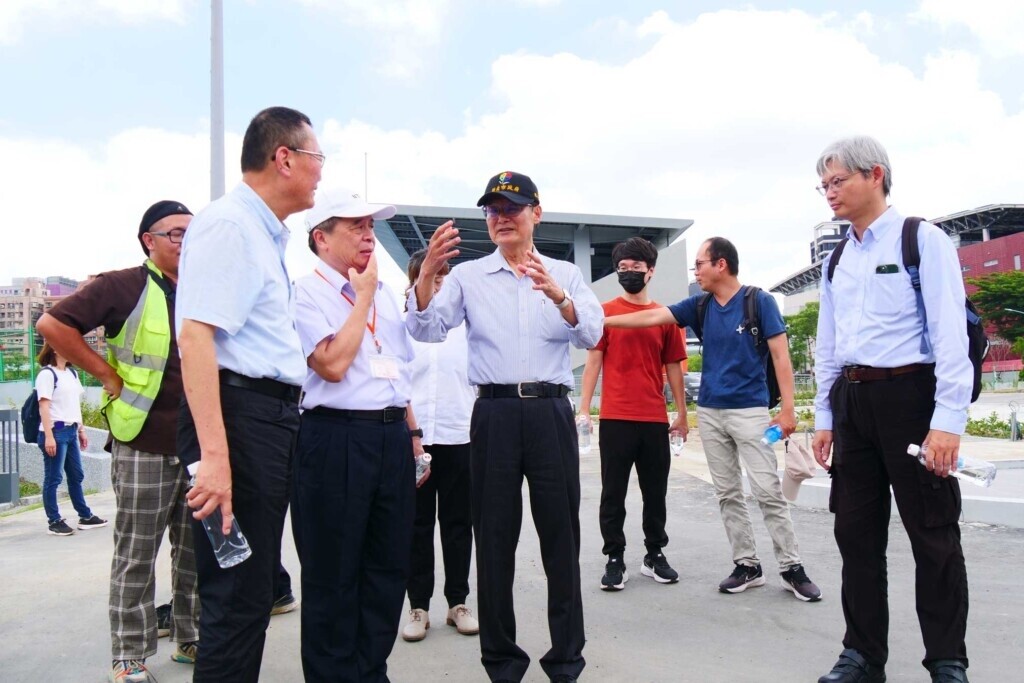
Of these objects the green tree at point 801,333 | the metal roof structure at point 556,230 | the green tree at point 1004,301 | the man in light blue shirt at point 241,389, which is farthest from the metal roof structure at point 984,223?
the man in light blue shirt at point 241,389

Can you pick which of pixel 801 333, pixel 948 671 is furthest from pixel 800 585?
pixel 801 333

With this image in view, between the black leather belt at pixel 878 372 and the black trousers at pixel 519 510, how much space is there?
1288 millimetres

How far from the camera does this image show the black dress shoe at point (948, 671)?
3020 millimetres

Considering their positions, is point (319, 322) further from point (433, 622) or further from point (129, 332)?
point (433, 622)

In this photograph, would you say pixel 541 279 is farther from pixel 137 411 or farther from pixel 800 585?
pixel 800 585

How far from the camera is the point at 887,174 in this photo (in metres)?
3.40

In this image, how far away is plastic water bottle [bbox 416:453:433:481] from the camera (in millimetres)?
3965

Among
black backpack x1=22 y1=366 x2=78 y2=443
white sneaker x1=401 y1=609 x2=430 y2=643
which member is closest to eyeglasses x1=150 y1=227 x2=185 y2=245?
white sneaker x1=401 y1=609 x2=430 y2=643

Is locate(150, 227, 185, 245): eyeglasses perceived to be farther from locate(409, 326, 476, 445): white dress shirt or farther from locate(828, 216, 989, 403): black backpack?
locate(828, 216, 989, 403): black backpack

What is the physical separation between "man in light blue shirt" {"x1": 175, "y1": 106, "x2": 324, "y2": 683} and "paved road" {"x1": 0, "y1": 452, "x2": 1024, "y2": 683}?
1408 millimetres

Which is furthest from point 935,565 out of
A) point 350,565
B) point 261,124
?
point 261,124

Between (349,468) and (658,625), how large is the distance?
2.15 m

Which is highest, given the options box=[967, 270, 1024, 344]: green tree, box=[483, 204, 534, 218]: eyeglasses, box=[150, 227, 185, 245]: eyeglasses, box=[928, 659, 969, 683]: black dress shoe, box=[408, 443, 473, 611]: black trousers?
box=[967, 270, 1024, 344]: green tree

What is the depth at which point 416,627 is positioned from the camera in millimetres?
4074
